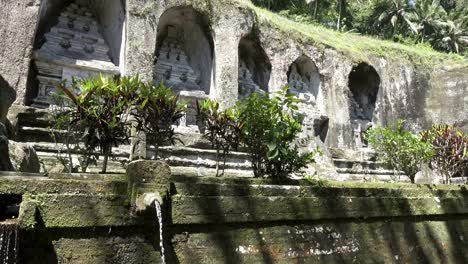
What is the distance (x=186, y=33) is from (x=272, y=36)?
293 centimetres

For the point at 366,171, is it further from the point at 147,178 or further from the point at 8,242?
the point at 8,242

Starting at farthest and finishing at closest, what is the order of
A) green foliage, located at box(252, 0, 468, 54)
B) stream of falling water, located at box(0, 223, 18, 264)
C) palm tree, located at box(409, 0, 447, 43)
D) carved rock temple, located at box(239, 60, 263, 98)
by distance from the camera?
1. palm tree, located at box(409, 0, 447, 43)
2. green foliage, located at box(252, 0, 468, 54)
3. carved rock temple, located at box(239, 60, 263, 98)
4. stream of falling water, located at box(0, 223, 18, 264)

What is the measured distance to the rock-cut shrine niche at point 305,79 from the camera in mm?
14953

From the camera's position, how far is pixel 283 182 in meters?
4.68

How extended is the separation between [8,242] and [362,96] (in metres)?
16.1

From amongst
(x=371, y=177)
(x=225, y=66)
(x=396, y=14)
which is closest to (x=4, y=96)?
(x=225, y=66)

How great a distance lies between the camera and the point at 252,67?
14547mm

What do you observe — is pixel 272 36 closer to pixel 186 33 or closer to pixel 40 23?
pixel 186 33

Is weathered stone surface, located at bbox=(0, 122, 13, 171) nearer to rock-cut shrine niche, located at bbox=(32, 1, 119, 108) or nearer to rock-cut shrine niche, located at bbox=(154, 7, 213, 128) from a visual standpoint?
rock-cut shrine niche, located at bbox=(32, 1, 119, 108)

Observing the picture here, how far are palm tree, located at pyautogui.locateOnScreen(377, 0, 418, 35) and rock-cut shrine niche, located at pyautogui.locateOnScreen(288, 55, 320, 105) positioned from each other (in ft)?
57.0

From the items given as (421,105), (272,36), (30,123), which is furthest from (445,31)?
(30,123)

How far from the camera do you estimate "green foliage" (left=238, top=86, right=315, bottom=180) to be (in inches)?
199

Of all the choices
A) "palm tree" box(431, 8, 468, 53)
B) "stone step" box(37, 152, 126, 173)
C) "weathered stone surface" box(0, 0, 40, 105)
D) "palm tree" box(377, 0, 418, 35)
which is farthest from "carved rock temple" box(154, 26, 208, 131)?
"palm tree" box(431, 8, 468, 53)

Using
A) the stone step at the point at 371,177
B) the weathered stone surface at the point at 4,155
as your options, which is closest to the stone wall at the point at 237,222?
the weathered stone surface at the point at 4,155
